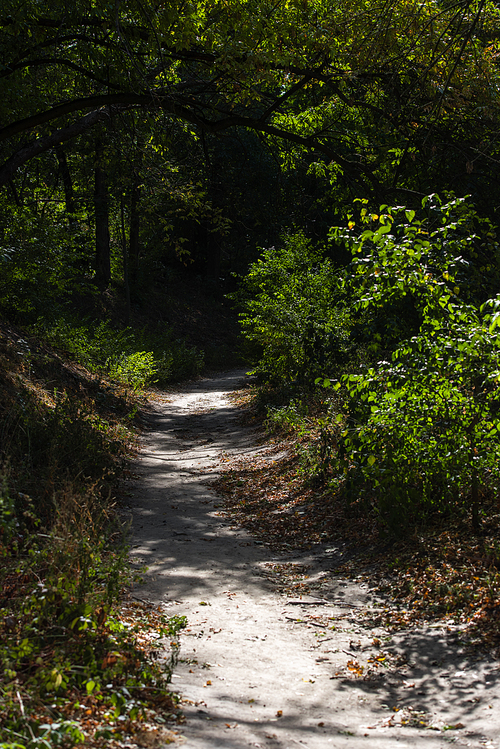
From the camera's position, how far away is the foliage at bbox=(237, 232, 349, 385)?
12.0 m

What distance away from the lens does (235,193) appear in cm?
1151

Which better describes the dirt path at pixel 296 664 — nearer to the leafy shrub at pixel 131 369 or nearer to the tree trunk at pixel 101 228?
the leafy shrub at pixel 131 369

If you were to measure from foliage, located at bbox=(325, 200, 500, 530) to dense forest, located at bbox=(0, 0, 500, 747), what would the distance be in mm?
25

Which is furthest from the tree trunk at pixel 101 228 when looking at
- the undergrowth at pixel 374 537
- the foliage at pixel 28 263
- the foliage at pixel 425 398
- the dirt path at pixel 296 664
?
the dirt path at pixel 296 664

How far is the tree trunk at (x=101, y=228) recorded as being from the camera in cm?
2180

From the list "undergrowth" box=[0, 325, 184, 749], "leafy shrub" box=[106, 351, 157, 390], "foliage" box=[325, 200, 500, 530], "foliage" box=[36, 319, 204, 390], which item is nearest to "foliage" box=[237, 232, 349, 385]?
"leafy shrub" box=[106, 351, 157, 390]

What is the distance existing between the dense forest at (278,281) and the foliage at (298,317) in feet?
0.20

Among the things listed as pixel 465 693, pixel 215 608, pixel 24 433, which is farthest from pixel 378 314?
pixel 24 433

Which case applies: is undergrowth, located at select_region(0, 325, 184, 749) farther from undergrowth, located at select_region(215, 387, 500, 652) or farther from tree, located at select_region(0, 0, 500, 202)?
tree, located at select_region(0, 0, 500, 202)

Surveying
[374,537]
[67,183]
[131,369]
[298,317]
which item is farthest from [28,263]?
[374,537]

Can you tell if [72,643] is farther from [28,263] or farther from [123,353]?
[123,353]

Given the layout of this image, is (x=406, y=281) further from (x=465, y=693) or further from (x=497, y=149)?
(x=497, y=149)

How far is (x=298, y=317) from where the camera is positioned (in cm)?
1260

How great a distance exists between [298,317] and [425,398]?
24.3ft
